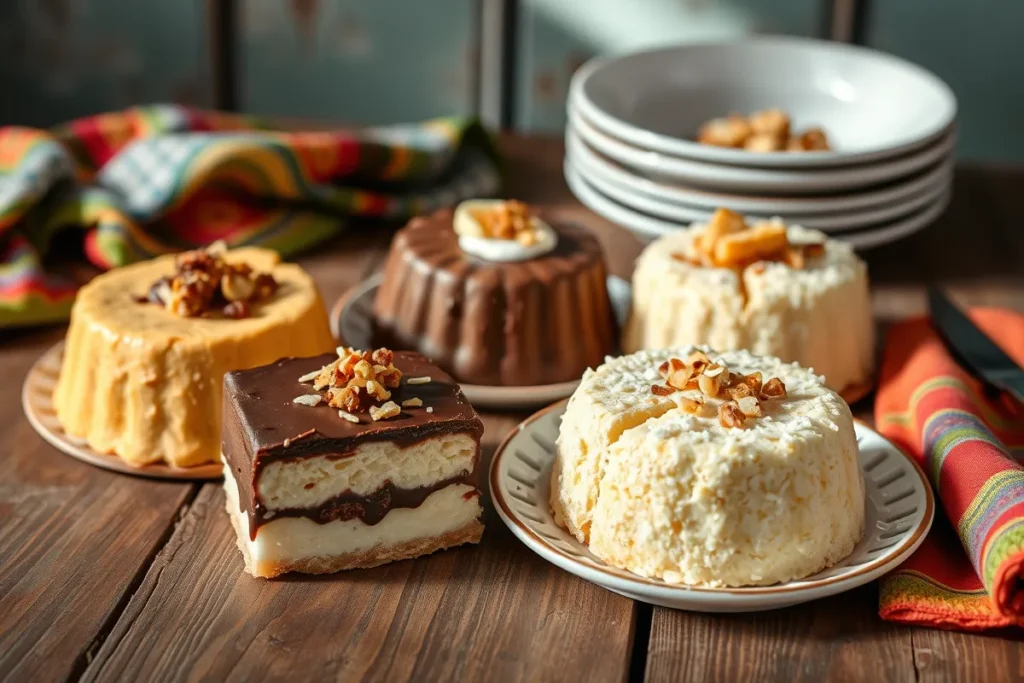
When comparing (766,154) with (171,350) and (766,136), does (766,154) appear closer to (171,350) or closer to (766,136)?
(766,136)

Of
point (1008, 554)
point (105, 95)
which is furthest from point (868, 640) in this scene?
point (105, 95)

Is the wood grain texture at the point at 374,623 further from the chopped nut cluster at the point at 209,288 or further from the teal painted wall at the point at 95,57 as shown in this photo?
the teal painted wall at the point at 95,57

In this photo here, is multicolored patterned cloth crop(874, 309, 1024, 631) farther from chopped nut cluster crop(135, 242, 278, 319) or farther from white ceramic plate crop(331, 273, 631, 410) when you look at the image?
chopped nut cluster crop(135, 242, 278, 319)

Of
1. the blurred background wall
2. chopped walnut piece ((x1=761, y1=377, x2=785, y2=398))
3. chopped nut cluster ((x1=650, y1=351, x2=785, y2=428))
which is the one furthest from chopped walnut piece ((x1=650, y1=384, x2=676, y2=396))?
the blurred background wall

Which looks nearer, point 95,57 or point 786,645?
point 786,645

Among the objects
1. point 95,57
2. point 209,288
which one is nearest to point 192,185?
point 209,288
